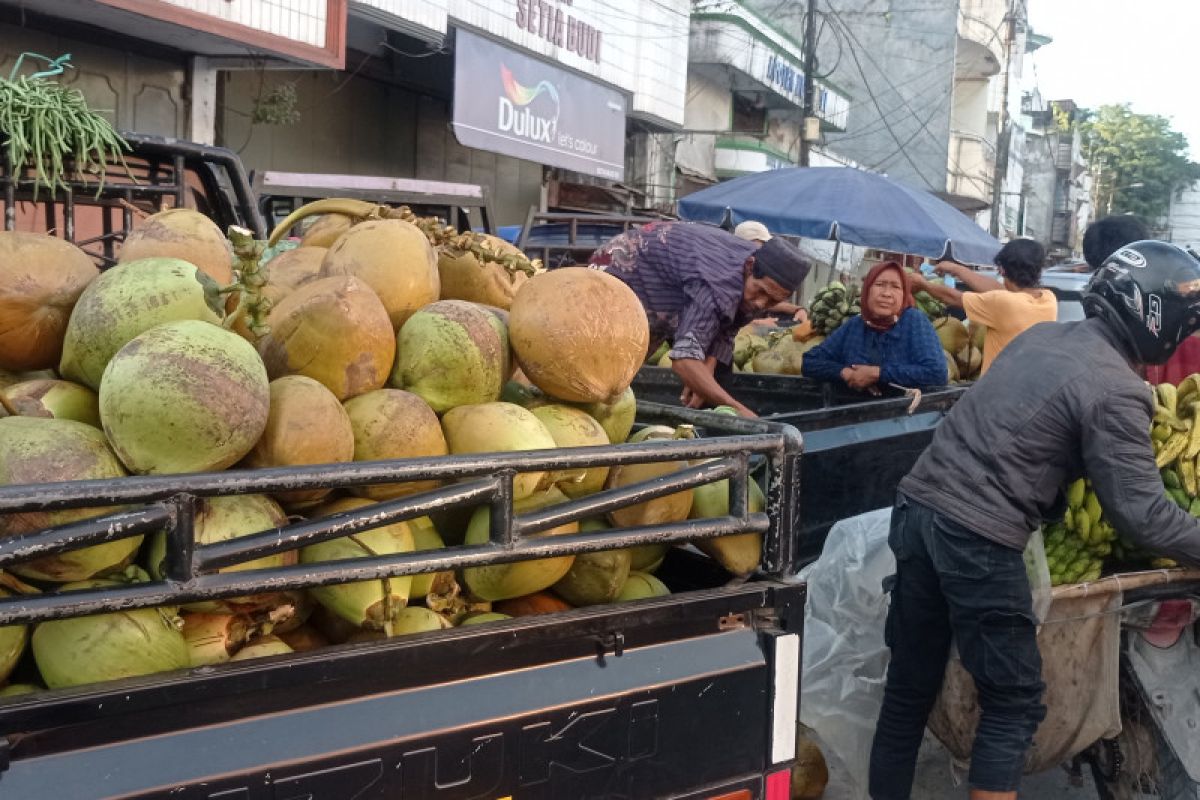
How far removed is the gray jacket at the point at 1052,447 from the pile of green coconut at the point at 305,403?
1.05 metres

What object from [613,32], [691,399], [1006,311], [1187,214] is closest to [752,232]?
[1006,311]

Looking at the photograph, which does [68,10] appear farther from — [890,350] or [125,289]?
[125,289]

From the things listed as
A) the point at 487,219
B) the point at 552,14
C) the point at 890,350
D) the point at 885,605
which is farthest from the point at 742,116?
the point at 885,605

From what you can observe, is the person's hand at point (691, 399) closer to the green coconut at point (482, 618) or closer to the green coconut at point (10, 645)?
the green coconut at point (482, 618)

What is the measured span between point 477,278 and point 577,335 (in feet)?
1.61

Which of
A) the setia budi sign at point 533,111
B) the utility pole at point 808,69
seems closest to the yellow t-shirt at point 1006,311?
the setia budi sign at point 533,111

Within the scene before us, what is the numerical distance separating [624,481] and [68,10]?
7.80 meters

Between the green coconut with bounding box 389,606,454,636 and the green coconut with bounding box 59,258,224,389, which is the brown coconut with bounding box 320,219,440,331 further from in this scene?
the green coconut with bounding box 389,606,454,636

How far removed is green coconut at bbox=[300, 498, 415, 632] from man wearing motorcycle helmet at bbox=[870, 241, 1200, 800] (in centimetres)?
182

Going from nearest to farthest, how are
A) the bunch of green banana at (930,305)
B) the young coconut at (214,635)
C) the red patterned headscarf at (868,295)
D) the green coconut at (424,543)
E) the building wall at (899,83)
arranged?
the young coconut at (214,635)
the green coconut at (424,543)
the red patterned headscarf at (868,295)
the bunch of green banana at (930,305)
the building wall at (899,83)

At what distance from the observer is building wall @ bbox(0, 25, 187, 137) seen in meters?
8.48

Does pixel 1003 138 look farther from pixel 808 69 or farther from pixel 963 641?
pixel 963 641

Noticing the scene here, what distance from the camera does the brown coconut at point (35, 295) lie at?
5.99ft

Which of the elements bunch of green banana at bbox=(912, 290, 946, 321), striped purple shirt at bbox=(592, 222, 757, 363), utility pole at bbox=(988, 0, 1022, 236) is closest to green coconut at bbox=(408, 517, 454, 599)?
striped purple shirt at bbox=(592, 222, 757, 363)
